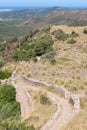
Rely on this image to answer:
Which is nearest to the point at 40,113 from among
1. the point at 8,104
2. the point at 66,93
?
the point at 8,104

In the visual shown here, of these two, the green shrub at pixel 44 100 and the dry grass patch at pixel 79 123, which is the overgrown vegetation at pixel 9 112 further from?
the dry grass patch at pixel 79 123

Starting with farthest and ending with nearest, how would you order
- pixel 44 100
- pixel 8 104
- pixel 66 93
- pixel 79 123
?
pixel 66 93, pixel 44 100, pixel 8 104, pixel 79 123

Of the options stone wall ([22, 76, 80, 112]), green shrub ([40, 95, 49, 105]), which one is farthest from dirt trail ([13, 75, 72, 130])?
green shrub ([40, 95, 49, 105])

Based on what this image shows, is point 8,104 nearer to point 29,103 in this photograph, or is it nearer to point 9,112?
point 9,112

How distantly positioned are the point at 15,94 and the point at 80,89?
4.76m

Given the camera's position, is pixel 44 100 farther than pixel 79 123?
Yes

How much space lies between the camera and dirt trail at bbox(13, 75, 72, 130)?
1534 cm

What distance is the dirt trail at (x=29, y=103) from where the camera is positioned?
1534 cm

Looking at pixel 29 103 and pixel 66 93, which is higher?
pixel 66 93

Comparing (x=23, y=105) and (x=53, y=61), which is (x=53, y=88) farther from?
(x=53, y=61)

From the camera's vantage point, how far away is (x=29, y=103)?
20859 mm

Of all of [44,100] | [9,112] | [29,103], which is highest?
[9,112]

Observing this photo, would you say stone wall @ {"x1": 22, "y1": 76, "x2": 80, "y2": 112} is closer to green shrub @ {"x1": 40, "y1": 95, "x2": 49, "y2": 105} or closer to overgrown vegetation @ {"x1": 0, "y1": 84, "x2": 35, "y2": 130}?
green shrub @ {"x1": 40, "y1": 95, "x2": 49, "y2": 105}

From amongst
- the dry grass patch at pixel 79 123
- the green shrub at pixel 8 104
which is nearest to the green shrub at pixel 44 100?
the green shrub at pixel 8 104
